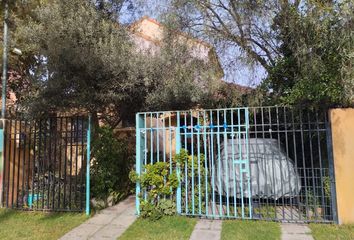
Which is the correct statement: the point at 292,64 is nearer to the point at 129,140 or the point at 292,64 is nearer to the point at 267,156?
the point at 267,156

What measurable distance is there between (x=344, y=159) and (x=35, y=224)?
6383 mm

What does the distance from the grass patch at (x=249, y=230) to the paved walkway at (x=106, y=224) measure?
2037 millimetres

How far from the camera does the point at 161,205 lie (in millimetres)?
7695

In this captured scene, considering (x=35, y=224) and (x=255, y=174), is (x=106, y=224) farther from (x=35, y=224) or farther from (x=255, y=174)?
(x=255, y=174)

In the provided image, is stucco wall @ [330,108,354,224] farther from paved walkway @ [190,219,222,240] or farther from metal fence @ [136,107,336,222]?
paved walkway @ [190,219,222,240]

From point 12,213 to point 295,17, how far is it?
25.8 feet

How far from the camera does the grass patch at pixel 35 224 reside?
6.71 m

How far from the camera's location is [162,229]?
6.88m

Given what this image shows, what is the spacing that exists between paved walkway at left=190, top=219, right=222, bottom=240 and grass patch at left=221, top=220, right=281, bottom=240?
0.38ft

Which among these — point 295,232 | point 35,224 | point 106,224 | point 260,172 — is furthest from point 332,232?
point 35,224

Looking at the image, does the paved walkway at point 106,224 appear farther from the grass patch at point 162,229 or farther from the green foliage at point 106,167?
the green foliage at point 106,167

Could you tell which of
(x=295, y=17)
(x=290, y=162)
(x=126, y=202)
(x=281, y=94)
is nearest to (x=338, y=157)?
(x=290, y=162)

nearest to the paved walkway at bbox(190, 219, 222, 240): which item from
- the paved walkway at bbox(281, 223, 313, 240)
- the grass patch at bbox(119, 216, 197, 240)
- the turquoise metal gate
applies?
the grass patch at bbox(119, 216, 197, 240)

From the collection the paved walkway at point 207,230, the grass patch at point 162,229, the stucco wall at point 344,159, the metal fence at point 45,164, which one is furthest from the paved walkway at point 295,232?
the metal fence at point 45,164
